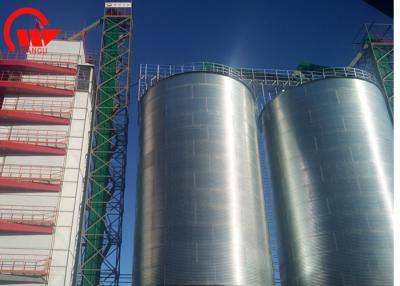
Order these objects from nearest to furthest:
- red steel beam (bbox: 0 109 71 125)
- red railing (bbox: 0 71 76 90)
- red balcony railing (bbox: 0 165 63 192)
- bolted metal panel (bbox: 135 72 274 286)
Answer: bolted metal panel (bbox: 135 72 274 286) → red balcony railing (bbox: 0 165 63 192) → red steel beam (bbox: 0 109 71 125) → red railing (bbox: 0 71 76 90)

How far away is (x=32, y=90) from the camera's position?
37.6m

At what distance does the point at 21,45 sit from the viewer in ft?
132

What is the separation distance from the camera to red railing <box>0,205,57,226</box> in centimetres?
3145

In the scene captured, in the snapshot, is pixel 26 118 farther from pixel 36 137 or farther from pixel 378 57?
pixel 378 57

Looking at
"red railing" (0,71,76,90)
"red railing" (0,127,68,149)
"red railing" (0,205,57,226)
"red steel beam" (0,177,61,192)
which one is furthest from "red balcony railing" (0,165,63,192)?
"red railing" (0,71,76,90)

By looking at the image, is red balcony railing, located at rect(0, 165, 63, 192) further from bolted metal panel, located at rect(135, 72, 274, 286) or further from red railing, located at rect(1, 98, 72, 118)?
bolted metal panel, located at rect(135, 72, 274, 286)

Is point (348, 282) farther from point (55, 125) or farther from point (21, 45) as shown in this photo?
point (21, 45)

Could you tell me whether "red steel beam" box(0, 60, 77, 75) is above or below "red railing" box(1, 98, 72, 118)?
above

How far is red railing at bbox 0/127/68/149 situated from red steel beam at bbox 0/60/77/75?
6.40 meters

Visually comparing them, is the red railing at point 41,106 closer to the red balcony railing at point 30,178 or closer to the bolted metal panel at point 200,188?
the red balcony railing at point 30,178

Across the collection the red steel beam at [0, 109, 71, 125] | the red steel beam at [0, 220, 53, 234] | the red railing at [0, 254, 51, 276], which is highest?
the red steel beam at [0, 109, 71, 125]

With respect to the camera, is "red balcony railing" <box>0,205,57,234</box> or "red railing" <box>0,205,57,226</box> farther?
"red railing" <box>0,205,57,226</box>

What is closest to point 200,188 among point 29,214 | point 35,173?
point 29,214
